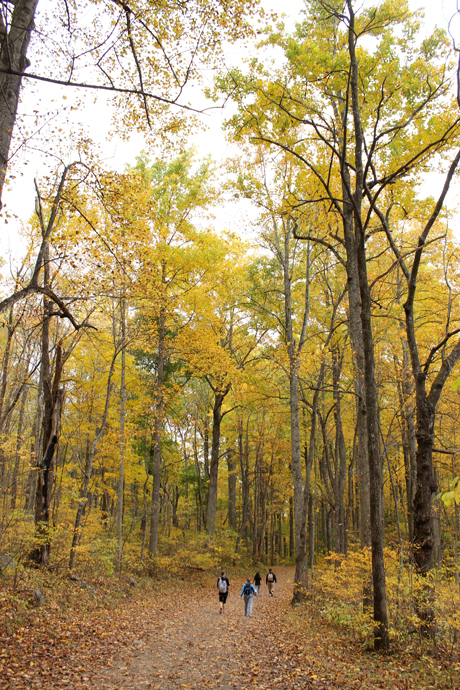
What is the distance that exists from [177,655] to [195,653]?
0.34 metres

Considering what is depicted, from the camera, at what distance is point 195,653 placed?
657cm

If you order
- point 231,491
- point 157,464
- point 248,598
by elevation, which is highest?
point 157,464

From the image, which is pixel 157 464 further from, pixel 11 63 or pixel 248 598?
pixel 11 63

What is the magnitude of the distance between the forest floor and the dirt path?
0.05 feet

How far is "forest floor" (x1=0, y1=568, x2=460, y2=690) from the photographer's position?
15.6ft

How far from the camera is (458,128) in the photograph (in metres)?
6.56

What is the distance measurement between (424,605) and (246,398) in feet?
39.4

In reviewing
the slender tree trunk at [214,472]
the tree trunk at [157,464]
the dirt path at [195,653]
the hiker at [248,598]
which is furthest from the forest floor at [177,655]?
the slender tree trunk at [214,472]

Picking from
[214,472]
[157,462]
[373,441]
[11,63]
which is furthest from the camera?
[214,472]

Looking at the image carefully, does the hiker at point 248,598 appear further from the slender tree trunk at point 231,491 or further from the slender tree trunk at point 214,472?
the slender tree trunk at point 231,491

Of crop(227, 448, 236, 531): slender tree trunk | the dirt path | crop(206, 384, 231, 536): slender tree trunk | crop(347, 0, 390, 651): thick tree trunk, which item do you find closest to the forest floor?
the dirt path

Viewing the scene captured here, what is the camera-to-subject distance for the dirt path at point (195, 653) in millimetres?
5156

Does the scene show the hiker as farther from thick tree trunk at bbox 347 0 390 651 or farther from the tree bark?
thick tree trunk at bbox 347 0 390 651

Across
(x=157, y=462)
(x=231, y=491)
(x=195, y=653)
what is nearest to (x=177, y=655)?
(x=195, y=653)
